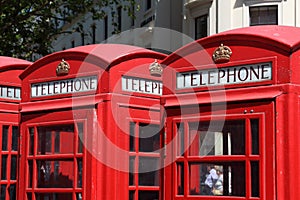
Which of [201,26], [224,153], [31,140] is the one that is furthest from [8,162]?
[201,26]

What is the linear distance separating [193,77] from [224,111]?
0.53 metres

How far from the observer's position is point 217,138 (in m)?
6.48

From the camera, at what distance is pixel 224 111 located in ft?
21.0

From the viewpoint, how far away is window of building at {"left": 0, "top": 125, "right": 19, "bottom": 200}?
9.11 meters

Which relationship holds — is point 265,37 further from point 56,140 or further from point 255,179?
point 56,140

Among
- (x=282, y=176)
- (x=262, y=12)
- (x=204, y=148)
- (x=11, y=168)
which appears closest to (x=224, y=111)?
(x=204, y=148)

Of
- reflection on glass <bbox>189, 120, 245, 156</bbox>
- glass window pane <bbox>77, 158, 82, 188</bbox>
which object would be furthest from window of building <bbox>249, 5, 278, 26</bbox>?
reflection on glass <bbox>189, 120, 245, 156</bbox>

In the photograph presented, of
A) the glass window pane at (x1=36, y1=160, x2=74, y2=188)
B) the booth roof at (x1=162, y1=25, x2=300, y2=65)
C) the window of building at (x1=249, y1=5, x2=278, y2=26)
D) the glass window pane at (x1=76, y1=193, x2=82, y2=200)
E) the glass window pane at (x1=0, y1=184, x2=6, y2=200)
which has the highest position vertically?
the window of building at (x1=249, y1=5, x2=278, y2=26)

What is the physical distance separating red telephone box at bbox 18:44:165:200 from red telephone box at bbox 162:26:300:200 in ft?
2.66

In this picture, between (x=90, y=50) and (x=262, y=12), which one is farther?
(x=262, y=12)

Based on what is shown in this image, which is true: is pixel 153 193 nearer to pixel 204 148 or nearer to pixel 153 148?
pixel 153 148

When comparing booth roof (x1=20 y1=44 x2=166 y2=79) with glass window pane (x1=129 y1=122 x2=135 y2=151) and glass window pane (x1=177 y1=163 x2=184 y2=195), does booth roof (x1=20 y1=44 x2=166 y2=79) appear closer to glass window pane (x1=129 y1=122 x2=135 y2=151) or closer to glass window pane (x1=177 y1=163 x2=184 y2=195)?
glass window pane (x1=129 y1=122 x2=135 y2=151)

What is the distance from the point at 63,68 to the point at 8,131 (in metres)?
1.62

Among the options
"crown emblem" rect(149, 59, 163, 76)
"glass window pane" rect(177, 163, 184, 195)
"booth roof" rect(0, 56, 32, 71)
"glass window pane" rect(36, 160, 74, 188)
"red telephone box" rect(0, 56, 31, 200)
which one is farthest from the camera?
"booth roof" rect(0, 56, 32, 71)
